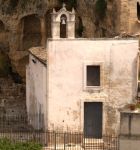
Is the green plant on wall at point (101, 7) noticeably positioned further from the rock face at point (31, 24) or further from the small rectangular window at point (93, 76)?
the small rectangular window at point (93, 76)

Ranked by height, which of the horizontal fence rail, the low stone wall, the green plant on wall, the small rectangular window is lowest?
the horizontal fence rail

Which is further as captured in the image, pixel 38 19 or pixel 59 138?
pixel 38 19

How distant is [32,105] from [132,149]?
14020mm

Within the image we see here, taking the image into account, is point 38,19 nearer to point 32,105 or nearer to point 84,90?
point 32,105

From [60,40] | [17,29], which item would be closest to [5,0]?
[17,29]

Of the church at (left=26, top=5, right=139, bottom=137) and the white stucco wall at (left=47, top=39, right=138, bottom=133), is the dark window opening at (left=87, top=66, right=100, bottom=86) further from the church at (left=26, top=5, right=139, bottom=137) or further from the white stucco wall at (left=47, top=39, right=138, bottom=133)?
the white stucco wall at (left=47, top=39, right=138, bottom=133)

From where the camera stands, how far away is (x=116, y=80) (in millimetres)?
37562

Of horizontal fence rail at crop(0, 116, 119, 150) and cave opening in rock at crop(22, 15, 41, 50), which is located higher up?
cave opening in rock at crop(22, 15, 41, 50)

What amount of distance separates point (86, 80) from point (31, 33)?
1721 cm

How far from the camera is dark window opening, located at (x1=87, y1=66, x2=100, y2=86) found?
37.7 m

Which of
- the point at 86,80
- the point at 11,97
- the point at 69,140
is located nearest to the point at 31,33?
the point at 11,97

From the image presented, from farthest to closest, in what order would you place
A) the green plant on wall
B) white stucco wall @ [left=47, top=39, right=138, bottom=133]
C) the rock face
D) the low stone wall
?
the rock face
the green plant on wall
white stucco wall @ [left=47, top=39, right=138, bottom=133]
the low stone wall

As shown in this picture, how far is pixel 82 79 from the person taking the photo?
37.4 m

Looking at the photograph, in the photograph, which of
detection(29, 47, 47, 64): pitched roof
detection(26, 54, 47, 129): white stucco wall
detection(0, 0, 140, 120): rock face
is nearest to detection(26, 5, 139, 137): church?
detection(26, 54, 47, 129): white stucco wall
